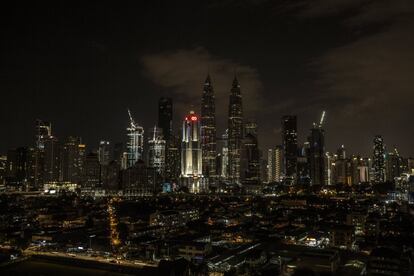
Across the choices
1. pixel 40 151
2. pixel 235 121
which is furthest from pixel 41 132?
pixel 235 121

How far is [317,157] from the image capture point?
64.3 metres

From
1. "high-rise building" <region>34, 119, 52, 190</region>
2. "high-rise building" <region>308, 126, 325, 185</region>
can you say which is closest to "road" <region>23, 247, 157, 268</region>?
"high-rise building" <region>34, 119, 52, 190</region>

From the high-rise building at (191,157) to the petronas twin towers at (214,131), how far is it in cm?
524

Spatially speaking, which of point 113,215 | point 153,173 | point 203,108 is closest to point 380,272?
point 113,215

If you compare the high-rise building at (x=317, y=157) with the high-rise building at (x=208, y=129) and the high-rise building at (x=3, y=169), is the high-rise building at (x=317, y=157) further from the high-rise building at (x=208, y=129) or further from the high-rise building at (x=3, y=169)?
the high-rise building at (x=3, y=169)

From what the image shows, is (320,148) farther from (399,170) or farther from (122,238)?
(122,238)

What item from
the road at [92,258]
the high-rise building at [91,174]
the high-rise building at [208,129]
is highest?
the high-rise building at [208,129]

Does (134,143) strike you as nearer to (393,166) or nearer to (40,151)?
(40,151)

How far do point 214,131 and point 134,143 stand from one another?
14.0 metres

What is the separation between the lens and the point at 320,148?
64938 mm

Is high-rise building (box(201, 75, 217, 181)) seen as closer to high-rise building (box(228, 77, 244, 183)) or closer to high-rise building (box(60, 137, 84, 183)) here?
high-rise building (box(228, 77, 244, 183))

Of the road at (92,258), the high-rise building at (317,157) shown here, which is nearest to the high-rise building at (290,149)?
the high-rise building at (317,157)

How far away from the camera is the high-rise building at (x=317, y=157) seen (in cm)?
6350

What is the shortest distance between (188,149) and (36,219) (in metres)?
38.9
